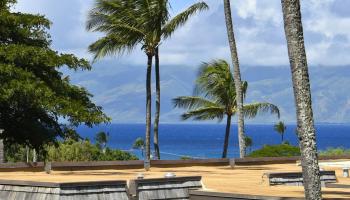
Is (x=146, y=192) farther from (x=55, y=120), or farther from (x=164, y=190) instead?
(x=55, y=120)

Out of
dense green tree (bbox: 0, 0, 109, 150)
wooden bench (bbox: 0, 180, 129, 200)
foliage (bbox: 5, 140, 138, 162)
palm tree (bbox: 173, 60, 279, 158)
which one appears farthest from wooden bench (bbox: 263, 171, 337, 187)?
foliage (bbox: 5, 140, 138, 162)

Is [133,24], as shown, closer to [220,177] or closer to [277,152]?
[277,152]

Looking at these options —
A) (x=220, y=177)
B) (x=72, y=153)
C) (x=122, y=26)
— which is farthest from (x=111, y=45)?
(x=72, y=153)

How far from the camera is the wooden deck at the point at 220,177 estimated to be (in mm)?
16875

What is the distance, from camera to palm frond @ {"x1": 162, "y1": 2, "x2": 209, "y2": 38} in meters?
35.3

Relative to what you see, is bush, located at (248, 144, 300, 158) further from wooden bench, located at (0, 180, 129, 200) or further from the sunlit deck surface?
wooden bench, located at (0, 180, 129, 200)

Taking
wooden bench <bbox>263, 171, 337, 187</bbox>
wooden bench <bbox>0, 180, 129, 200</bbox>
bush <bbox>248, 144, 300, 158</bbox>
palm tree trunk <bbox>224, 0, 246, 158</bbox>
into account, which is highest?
palm tree trunk <bbox>224, 0, 246, 158</bbox>

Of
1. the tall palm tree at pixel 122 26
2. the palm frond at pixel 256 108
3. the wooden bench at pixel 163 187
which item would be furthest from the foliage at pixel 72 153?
the wooden bench at pixel 163 187

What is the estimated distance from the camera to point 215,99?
1852 inches

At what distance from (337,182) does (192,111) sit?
2873 cm

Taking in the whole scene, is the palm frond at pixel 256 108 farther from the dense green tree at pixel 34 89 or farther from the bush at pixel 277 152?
the dense green tree at pixel 34 89

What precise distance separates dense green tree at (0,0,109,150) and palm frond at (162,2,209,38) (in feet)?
33.6

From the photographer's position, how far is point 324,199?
15180 millimetres

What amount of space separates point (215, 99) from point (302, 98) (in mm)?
34612
